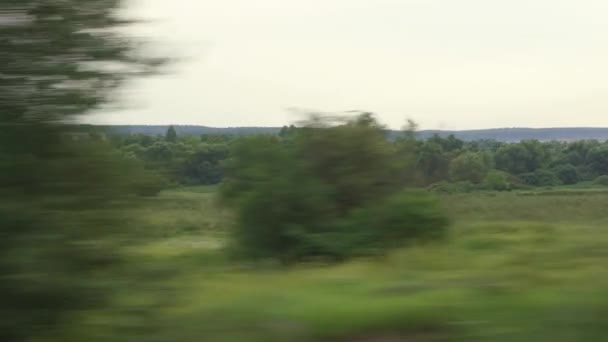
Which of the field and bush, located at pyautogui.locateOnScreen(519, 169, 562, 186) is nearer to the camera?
the field

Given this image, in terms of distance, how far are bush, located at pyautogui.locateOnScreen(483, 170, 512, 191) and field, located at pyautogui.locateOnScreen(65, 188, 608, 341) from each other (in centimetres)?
694

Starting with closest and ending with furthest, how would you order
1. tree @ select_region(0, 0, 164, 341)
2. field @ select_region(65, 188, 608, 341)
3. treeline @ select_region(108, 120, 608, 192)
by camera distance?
tree @ select_region(0, 0, 164, 341) → field @ select_region(65, 188, 608, 341) → treeline @ select_region(108, 120, 608, 192)

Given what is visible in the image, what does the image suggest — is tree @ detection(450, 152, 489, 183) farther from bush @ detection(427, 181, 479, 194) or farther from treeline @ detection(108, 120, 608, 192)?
bush @ detection(427, 181, 479, 194)

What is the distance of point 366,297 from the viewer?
6.40 meters

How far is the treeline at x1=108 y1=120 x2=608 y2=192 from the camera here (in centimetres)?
1138

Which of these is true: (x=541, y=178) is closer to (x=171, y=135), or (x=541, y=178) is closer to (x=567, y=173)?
(x=567, y=173)

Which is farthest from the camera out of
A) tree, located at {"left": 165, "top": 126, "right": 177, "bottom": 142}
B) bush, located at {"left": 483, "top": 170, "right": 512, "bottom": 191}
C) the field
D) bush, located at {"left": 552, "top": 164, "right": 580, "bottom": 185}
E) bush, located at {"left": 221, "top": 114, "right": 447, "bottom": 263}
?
bush, located at {"left": 552, "top": 164, "right": 580, "bottom": 185}

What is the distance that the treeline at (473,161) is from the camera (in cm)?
1138

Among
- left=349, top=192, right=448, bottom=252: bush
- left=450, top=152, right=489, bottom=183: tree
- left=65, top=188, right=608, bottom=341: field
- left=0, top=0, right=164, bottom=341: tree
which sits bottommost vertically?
left=349, top=192, right=448, bottom=252: bush

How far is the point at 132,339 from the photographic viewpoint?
17.5ft

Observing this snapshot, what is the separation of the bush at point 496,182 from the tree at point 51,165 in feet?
32.8

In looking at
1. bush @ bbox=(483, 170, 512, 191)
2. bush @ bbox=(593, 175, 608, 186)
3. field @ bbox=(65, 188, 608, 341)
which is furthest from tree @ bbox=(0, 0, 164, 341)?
bush @ bbox=(593, 175, 608, 186)

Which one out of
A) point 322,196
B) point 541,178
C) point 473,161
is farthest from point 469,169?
point 322,196

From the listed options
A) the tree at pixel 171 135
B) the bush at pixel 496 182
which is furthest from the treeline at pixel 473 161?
the tree at pixel 171 135
